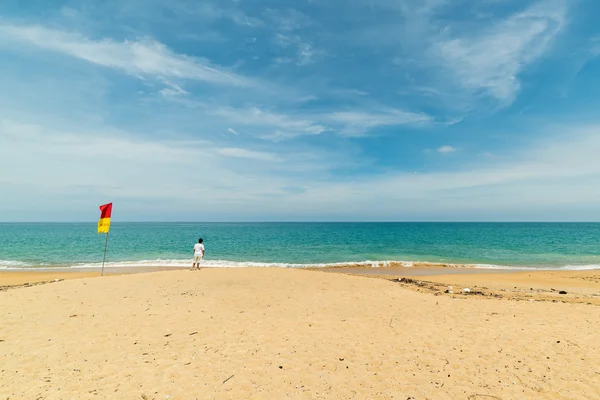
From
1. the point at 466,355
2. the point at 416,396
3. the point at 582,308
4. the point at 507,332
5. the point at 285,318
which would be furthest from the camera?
the point at 582,308

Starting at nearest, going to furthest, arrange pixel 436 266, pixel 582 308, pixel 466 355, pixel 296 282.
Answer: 1. pixel 466 355
2. pixel 582 308
3. pixel 296 282
4. pixel 436 266

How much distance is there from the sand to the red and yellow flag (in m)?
5.30

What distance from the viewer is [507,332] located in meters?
8.21

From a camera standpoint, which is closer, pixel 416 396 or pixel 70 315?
pixel 416 396

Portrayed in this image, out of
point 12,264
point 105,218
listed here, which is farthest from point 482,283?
point 12,264

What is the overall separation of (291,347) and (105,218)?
1540 cm

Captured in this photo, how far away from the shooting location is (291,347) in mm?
7176

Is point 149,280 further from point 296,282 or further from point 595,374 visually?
point 595,374

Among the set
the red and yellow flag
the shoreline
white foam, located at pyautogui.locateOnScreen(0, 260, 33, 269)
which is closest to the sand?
the shoreline

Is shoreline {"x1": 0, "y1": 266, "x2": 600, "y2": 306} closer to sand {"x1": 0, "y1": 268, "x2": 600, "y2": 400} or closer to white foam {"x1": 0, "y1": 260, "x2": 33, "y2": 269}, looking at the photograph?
sand {"x1": 0, "y1": 268, "x2": 600, "y2": 400}

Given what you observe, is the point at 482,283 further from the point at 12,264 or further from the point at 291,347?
the point at 12,264

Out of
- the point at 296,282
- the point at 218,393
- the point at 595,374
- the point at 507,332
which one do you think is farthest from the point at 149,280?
the point at 595,374

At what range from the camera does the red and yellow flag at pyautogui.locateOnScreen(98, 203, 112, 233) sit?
17312 mm

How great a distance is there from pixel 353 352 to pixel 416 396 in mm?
1944
